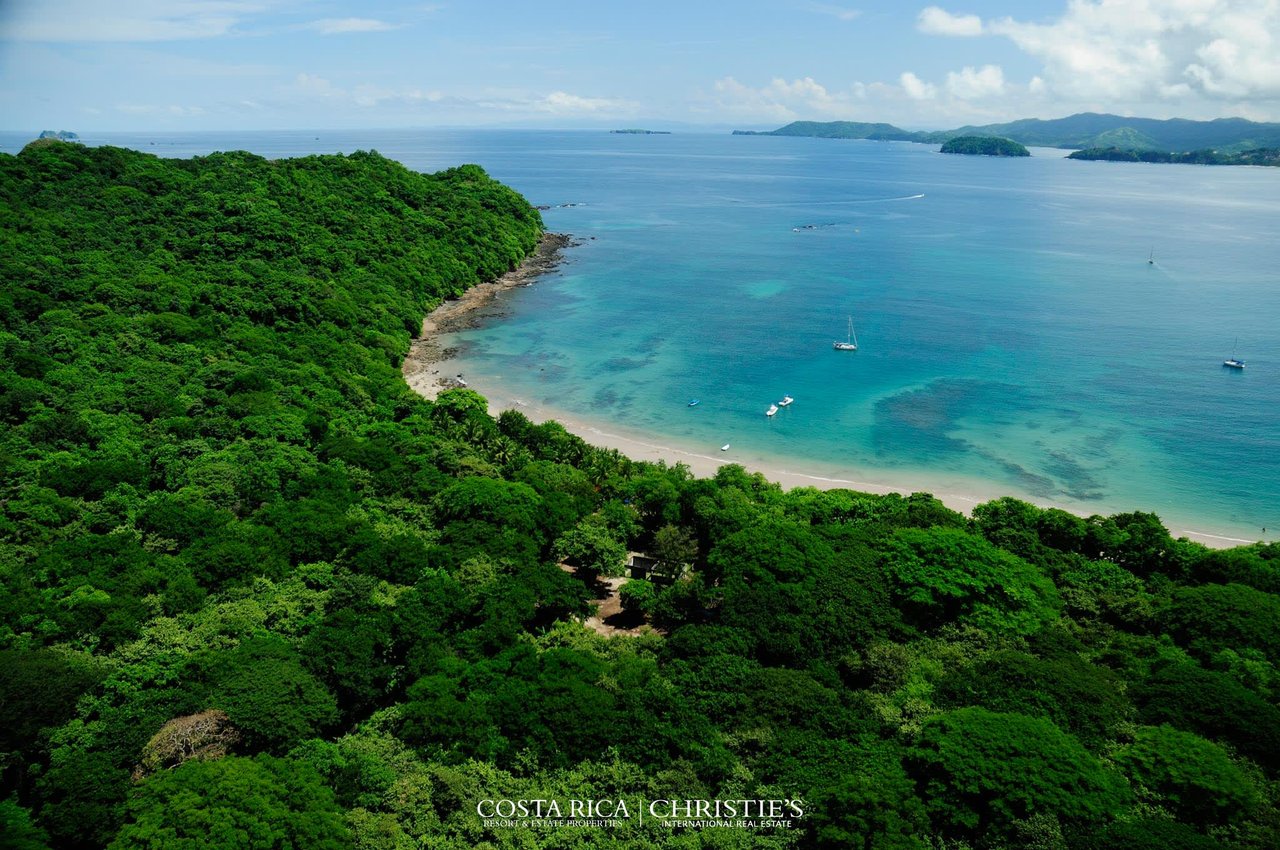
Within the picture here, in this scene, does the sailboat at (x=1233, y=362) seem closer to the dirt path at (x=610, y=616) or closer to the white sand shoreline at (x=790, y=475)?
the white sand shoreline at (x=790, y=475)

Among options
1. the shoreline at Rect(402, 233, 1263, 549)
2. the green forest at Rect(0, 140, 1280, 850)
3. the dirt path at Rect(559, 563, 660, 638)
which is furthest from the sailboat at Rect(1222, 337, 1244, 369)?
the dirt path at Rect(559, 563, 660, 638)

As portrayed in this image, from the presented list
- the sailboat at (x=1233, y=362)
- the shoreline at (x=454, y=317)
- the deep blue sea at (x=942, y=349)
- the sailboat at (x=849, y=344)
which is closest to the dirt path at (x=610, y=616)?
the deep blue sea at (x=942, y=349)

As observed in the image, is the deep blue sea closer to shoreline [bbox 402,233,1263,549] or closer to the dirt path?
shoreline [bbox 402,233,1263,549]

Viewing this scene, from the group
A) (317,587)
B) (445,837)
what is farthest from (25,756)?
(445,837)

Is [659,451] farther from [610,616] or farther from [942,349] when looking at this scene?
[942,349]

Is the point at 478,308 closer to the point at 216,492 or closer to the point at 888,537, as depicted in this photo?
the point at 216,492
